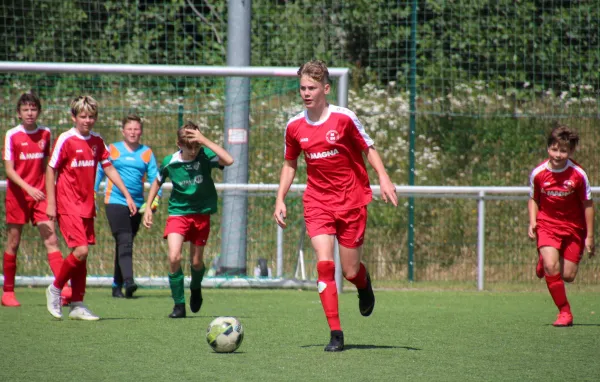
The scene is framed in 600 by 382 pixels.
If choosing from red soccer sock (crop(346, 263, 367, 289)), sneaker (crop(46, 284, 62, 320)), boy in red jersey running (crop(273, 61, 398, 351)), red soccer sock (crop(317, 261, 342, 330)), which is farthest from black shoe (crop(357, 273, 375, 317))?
sneaker (crop(46, 284, 62, 320))

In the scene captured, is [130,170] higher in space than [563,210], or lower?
higher

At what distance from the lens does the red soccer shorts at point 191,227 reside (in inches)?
307

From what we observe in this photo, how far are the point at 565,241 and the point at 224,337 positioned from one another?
3.35m

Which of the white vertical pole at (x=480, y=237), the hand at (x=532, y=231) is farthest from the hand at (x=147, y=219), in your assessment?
the white vertical pole at (x=480, y=237)

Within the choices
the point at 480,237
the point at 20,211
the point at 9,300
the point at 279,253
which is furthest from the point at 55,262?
the point at 480,237

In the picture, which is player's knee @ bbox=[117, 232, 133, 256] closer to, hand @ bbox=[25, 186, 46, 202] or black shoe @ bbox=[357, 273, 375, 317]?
hand @ bbox=[25, 186, 46, 202]

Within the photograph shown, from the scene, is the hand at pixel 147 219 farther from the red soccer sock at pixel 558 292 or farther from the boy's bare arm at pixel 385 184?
the red soccer sock at pixel 558 292

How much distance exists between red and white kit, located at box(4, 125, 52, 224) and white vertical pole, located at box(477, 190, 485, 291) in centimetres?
514

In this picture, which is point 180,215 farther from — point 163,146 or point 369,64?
point 369,64

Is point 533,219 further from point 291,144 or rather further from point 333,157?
point 291,144

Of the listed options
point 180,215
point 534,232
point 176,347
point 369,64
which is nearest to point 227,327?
point 176,347

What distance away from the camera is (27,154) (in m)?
8.44

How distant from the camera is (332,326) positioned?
19.1 feet

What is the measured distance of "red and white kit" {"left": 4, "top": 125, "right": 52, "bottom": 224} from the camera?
27.6ft
